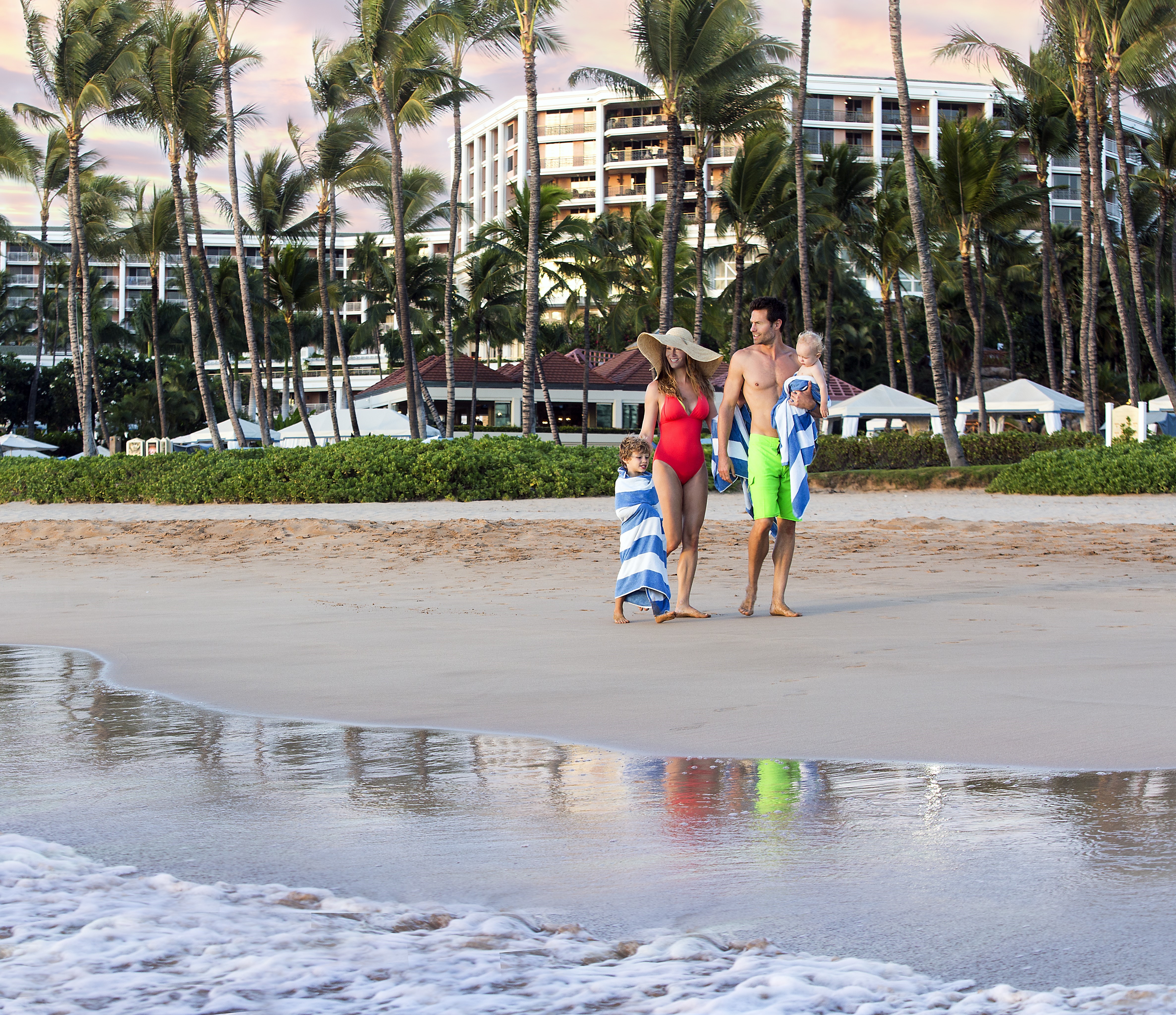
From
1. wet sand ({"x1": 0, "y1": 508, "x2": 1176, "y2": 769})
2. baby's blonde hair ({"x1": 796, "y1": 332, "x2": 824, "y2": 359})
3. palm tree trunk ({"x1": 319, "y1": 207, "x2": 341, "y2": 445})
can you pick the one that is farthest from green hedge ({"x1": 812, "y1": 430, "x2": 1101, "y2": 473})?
baby's blonde hair ({"x1": 796, "y1": 332, "x2": 824, "y2": 359})

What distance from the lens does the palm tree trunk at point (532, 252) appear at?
81.7 feet

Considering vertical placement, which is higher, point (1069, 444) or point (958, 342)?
point (958, 342)

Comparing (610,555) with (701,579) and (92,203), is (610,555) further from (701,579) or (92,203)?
(92,203)

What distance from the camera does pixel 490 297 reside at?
46.8 metres

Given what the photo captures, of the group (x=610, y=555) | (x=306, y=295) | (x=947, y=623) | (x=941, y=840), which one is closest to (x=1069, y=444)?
(x=610, y=555)

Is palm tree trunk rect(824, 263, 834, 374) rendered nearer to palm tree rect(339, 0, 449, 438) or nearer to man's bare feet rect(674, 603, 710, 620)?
palm tree rect(339, 0, 449, 438)

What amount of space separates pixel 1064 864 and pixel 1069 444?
83.6ft

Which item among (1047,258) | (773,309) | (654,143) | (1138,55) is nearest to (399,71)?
(1138,55)

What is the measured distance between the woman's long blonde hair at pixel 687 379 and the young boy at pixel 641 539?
32 cm

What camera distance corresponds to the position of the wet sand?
4.17 metres

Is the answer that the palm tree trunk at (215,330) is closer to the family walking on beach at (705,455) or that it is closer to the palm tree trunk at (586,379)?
the palm tree trunk at (586,379)

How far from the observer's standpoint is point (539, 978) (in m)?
2.09

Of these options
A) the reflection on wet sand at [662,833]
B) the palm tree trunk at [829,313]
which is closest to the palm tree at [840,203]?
the palm tree trunk at [829,313]

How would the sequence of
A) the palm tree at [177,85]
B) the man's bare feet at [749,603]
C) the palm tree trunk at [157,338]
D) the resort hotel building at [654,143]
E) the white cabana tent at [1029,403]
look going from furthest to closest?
1. the resort hotel building at [654,143]
2. the palm tree trunk at [157,338]
3. the white cabana tent at [1029,403]
4. the palm tree at [177,85]
5. the man's bare feet at [749,603]
